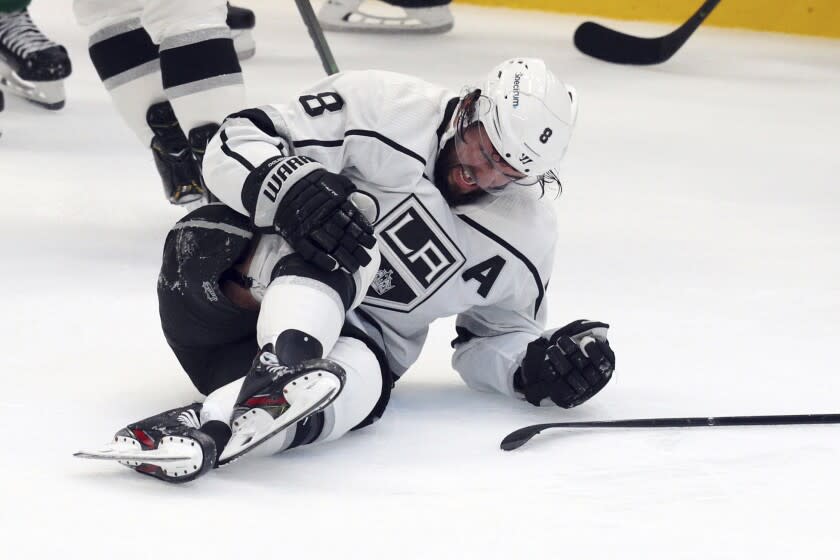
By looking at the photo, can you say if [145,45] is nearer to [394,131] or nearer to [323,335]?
[394,131]

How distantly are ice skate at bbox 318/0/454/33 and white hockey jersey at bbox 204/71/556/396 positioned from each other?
422 centimetres

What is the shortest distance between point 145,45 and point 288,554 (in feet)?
6.00

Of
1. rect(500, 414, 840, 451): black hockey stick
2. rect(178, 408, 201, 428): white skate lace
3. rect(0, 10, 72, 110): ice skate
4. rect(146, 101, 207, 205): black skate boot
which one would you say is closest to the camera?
rect(178, 408, 201, 428): white skate lace

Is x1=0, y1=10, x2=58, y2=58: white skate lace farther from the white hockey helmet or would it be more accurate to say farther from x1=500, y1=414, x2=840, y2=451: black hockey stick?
x1=500, y1=414, x2=840, y2=451: black hockey stick

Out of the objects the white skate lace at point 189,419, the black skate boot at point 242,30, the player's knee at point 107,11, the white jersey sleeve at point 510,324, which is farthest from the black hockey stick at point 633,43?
the white skate lace at point 189,419

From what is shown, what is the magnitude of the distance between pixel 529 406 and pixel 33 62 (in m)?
2.79

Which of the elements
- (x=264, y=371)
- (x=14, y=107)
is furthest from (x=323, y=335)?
(x=14, y=107)

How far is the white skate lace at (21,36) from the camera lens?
4367mm

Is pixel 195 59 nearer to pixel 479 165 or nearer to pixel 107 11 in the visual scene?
pixel 107 11

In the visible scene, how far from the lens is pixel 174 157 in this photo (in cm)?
300

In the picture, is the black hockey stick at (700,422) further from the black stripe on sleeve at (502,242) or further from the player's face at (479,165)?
the player's face at (479,165)

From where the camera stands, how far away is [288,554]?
1.46 meters

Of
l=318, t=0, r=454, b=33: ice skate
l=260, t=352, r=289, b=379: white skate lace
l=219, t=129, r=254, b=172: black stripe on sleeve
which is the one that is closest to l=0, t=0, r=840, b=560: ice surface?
l=260, t=352, r=289, b=379: white skate lace

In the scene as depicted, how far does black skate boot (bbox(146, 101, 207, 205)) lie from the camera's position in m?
2.99
